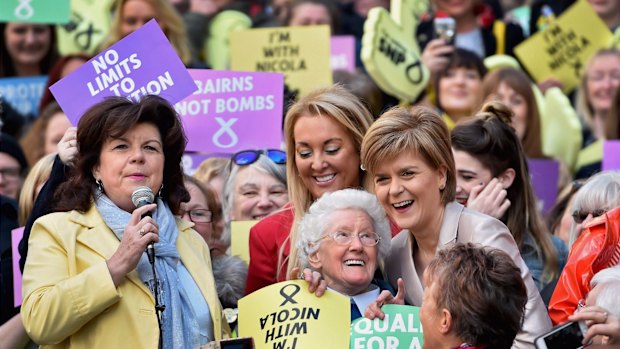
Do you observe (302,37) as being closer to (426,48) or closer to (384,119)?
(426,48)

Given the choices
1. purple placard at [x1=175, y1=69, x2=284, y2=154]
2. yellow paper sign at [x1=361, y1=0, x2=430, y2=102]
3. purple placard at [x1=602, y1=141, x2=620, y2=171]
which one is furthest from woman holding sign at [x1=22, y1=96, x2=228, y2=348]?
purple placard at [x1=602, y1=141, x2=620, y2=171]

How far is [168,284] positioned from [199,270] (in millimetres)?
215

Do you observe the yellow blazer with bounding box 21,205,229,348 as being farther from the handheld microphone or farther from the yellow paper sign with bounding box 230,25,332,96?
the yellow paper sign with bounding box 230,25,332,96

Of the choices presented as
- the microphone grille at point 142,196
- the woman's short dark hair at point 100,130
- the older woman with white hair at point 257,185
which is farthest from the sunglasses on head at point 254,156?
the microphone grille at point 142,196

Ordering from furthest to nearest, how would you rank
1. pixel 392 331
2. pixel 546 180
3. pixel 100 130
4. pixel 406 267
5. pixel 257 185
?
pixel 546 180 < pixel 257 185 < pixel 406 267 < pixel 100 130 < pixel 392 331

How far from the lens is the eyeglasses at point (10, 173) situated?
854 centimetres

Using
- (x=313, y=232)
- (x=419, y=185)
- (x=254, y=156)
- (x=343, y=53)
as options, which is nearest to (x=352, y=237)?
(x=313, y=232)

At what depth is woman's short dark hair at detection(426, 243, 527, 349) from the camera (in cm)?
512

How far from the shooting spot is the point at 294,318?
5.96 metres

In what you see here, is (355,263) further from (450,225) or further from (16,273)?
(16,273)

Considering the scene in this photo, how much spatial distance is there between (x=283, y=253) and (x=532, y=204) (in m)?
1.34

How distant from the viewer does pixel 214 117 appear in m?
7.81

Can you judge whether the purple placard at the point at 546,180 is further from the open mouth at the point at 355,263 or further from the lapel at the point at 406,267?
the open mouth at the point at 355,263

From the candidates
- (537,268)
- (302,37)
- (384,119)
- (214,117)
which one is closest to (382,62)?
(302,37)
